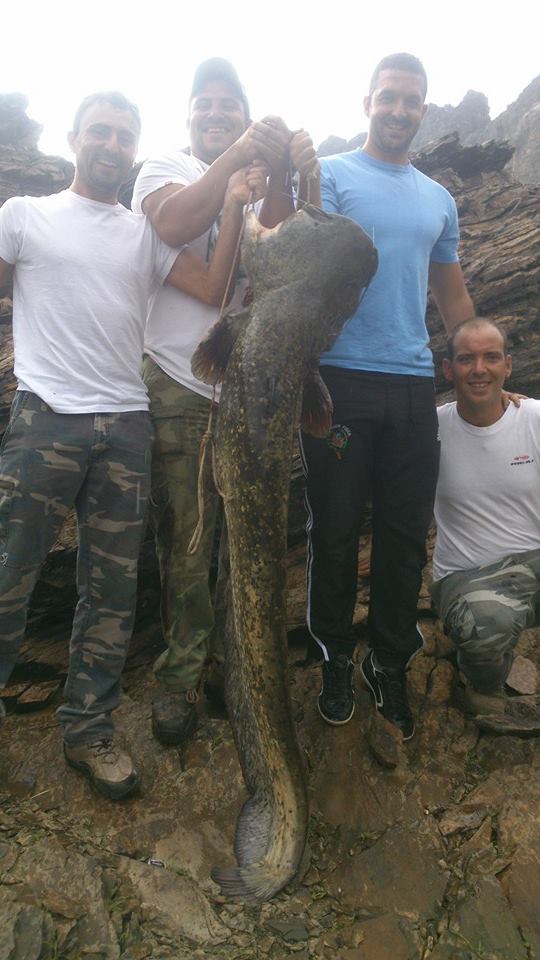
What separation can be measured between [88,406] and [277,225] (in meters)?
1.30

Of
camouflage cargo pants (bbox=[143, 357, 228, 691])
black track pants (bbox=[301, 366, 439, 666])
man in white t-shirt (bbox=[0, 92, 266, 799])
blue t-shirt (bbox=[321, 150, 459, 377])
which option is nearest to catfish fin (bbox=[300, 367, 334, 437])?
black track pants (bbox=[301, 366, 439, 666])

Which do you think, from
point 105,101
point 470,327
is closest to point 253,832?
point 470,327

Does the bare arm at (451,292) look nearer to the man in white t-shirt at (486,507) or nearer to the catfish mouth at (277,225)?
the man in white t-shirt at (486,507)

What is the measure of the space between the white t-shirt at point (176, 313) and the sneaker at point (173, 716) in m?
1.83

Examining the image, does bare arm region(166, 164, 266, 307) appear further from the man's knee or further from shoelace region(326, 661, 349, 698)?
the man's knee

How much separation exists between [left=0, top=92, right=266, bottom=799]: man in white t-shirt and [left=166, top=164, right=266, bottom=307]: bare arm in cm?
1

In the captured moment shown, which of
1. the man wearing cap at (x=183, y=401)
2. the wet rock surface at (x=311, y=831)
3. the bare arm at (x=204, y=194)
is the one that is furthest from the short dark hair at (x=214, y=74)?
the wet rock surface at (x=311, y=831)

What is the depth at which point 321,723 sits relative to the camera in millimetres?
3926

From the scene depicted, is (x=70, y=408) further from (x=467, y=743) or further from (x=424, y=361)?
(x=467, y=743)

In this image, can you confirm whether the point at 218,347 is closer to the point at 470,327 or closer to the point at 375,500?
the point at 375,500

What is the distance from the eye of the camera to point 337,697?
3.74 metres

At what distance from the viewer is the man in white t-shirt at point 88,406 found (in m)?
3.14

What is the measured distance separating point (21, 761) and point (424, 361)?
3.41 metres

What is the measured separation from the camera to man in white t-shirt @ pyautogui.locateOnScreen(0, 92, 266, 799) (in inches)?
124
